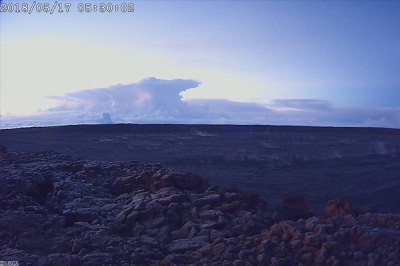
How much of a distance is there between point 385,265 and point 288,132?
30.8 metres

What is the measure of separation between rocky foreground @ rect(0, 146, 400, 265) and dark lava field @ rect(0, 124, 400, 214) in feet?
10.1

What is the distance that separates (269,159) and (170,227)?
478 inches

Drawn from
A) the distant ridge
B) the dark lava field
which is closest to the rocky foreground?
the dark lava field

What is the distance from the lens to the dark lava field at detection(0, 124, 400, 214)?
1302 cm

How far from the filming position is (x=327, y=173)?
53.3ft

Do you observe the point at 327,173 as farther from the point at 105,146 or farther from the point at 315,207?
the point at 105,146

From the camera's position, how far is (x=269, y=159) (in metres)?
19.4

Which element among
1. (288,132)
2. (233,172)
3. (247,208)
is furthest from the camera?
(288,132)

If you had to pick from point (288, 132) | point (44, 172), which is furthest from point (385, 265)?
point (288, 132)

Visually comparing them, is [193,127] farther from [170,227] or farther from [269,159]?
[170,227]

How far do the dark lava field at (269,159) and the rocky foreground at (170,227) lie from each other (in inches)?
121

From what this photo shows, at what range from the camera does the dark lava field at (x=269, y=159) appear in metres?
13.0

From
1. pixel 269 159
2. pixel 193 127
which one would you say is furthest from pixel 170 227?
pixel 193 127

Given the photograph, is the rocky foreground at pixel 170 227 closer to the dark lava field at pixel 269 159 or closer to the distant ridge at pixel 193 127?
the dark lava field at pixel 269 159
